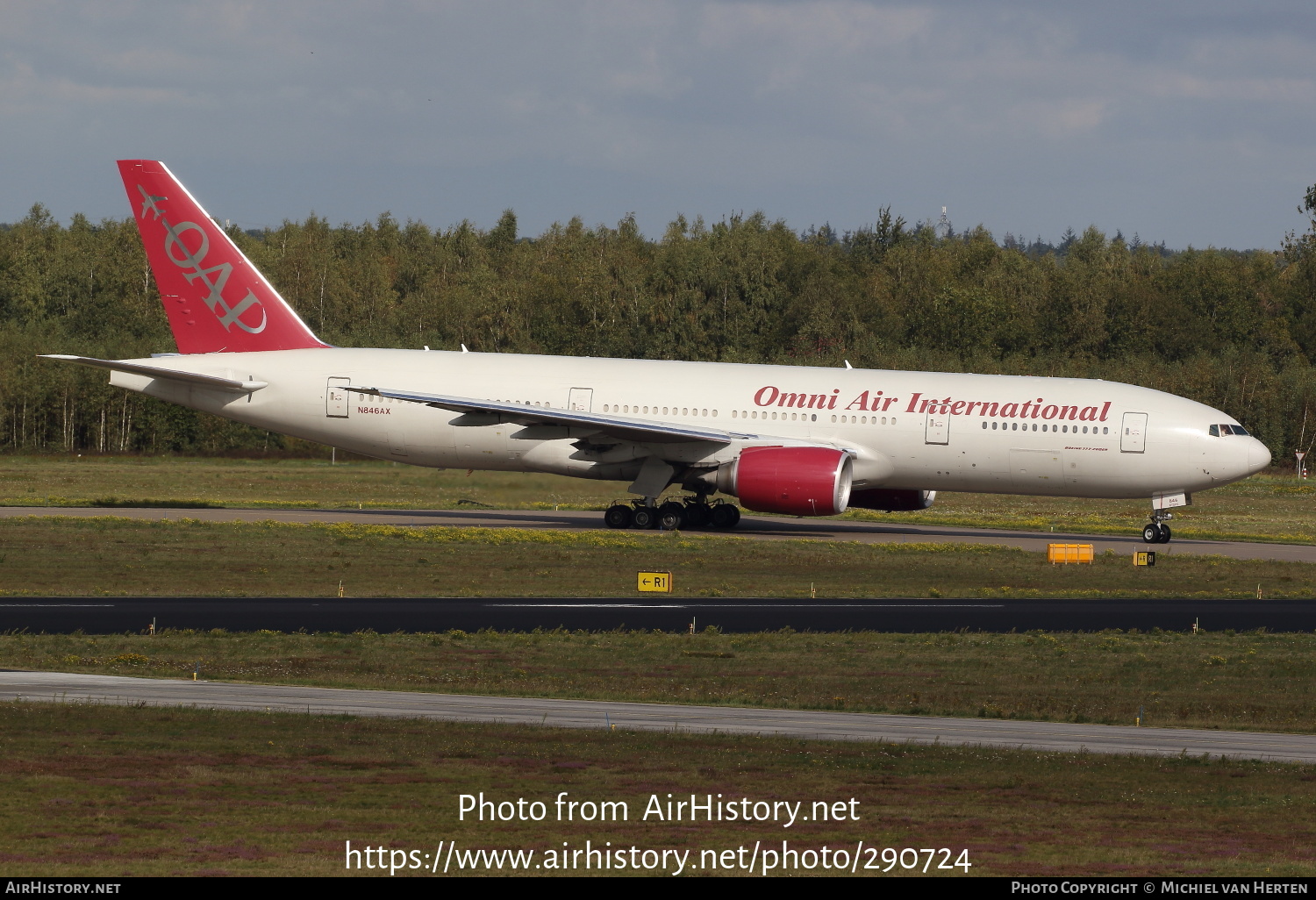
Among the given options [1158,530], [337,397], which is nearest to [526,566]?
[337,397]

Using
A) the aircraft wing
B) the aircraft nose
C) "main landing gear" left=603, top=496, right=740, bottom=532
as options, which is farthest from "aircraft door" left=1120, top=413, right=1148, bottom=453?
"main landing gear" left=603, top=496, right=740, bottom=532

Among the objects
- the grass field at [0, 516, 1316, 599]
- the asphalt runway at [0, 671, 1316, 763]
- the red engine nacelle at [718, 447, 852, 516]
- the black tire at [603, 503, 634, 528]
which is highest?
the red engine nacelle at [718, 447, 852, 516]

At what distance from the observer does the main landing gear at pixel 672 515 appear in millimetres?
40312

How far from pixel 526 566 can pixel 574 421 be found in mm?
5911

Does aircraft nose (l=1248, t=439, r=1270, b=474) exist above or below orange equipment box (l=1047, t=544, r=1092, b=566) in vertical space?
above

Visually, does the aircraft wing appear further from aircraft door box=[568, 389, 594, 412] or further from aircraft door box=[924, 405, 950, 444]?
aircraft door box=[924, 405, 950, 444]

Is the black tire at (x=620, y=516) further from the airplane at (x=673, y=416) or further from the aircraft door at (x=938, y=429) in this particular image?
the aircraft door at (x=938, y=429)

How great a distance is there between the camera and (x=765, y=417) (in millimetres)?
39750

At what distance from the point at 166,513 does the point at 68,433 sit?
1443 inches

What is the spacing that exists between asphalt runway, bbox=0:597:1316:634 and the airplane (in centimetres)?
965

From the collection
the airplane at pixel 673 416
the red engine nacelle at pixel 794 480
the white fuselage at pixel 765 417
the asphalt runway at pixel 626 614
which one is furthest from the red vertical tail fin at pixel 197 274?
the asphalt runway at pixel 626 614

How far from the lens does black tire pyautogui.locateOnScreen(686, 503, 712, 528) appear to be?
41.0 m

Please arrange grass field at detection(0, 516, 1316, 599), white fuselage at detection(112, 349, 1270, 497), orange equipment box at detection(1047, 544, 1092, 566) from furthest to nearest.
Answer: white fuselage at detection(112, 349, 1270, 497), orange equipment box at detection(1047, 544, 1092, 566), grass field at detection(0, 516, 1316, 599)

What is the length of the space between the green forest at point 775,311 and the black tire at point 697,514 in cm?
4210
